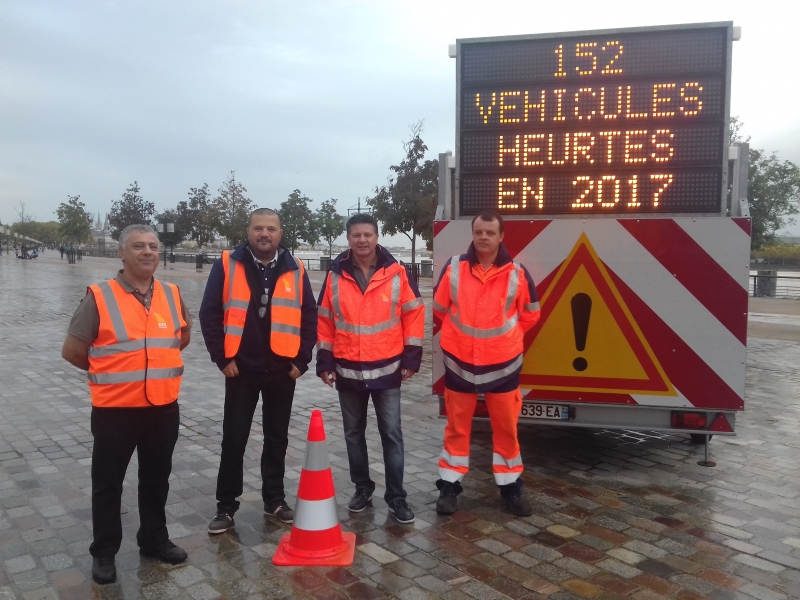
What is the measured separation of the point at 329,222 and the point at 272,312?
38.2 metres

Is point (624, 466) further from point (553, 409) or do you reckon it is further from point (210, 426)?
point (210, 426)

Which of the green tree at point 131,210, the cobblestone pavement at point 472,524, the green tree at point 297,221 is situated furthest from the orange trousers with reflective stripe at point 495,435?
the green tree at point 131,210

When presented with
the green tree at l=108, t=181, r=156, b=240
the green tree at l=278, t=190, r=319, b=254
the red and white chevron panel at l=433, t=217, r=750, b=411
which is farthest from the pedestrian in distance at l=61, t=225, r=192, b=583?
the green tree at l=108, t=181, r=156, b=240

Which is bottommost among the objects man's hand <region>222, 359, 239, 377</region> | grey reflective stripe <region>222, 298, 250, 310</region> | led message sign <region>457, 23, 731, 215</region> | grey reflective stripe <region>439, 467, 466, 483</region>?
grey reflective stripe <region>439, 467, 466, 483</region>

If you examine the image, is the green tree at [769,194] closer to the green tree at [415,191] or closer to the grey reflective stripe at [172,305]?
the green tree at [415,191]

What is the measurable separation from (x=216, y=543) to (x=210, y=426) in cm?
266

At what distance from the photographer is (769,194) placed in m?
25.9

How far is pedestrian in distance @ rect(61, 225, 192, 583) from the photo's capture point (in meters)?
3.52

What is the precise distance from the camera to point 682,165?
512cm

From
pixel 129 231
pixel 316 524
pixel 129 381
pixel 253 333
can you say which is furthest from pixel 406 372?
pixel 129 231

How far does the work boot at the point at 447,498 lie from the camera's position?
452cm

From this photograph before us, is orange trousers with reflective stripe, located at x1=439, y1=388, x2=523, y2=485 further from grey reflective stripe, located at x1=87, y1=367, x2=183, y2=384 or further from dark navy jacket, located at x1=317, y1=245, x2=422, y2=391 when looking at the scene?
grey reflective stripe, located at x1=87, y1=367, x2=183, y2=384

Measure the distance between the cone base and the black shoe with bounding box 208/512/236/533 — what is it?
1.43 feet

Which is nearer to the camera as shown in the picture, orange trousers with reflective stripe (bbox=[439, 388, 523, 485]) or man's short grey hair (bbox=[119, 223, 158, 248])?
man's short grey hair (bbox=[119, 223, 158, 248])
